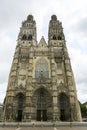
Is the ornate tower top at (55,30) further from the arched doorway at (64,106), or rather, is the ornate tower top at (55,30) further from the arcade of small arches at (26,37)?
the arched doorway at (64,106)

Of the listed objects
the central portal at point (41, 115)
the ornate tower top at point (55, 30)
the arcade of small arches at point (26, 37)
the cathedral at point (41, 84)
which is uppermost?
the ornate tower top at point (55, 30)

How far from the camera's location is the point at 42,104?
1261 inches

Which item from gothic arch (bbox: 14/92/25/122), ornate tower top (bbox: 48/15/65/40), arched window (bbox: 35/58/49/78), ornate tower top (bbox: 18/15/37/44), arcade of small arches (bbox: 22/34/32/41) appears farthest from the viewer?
ornate tower top (bbox: 48/15/65/40)

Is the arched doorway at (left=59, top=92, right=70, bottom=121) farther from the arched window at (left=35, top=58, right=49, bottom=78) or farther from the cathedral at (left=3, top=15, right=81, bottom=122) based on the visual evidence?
the arched window at (left=35, top=58, right=49, bottom=78)

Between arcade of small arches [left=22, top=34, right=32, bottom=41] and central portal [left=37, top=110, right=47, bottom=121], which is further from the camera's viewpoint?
arcade of small arches [left=22, top=34, right=32, bottom=41]

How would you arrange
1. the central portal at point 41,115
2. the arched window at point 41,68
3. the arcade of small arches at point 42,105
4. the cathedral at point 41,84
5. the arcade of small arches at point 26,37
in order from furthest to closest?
the arcade of small arches at point 26,37
the arched window at point 41,68
the central portal at point 41,115
the arcade of small arches at point 42,105
the cathedral at point 41,84

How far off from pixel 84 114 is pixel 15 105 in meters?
29.0

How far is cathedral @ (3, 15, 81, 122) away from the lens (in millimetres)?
30406

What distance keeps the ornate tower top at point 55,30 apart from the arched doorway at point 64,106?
653 inches

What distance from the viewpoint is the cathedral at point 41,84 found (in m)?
30.4

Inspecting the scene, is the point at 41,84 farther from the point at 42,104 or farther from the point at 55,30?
the point at 55,30

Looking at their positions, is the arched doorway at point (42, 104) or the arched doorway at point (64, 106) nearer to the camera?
the arched doorway at point (64, 106)

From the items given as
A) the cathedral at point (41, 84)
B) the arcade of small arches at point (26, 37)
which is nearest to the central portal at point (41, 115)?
the cathedral at point (41, 84)

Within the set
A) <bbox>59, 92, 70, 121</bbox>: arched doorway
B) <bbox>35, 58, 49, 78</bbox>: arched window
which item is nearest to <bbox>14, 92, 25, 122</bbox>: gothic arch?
<bbox>35, 58, 49, 78</bbox>: arched window
